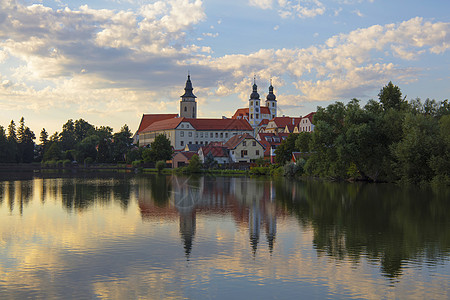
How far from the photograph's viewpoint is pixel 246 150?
108750mm

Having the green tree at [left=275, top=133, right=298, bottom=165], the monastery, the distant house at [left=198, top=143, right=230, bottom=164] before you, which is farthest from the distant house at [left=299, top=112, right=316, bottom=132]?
the green tree at [left=275, top=133, right=298, bottom=165]

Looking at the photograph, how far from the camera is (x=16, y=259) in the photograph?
15.4 metres

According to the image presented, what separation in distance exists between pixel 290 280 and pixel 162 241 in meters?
6.79

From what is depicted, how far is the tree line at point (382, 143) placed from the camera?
5306 cm

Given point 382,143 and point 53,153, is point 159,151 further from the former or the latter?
point 382,143

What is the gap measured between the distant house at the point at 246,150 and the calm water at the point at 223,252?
7808 cm

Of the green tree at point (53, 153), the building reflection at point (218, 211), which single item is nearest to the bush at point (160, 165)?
the green tree at point (53, 153)

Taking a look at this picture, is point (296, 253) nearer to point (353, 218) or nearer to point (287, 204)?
point (353, 218)

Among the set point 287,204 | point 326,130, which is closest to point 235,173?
point 326,130

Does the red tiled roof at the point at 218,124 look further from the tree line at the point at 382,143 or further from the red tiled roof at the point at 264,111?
the tree line at the point at 382,143

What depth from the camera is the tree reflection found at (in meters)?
16.6

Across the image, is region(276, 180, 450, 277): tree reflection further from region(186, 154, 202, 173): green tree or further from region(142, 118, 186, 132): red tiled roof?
region(142, 118, 186, 132): red tiled roof

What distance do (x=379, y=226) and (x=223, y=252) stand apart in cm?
949

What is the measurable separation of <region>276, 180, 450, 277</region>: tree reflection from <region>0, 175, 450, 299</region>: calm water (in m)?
0.05
